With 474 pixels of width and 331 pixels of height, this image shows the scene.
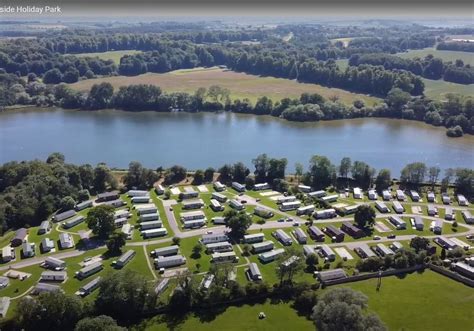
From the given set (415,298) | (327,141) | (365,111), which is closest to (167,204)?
(415,298)

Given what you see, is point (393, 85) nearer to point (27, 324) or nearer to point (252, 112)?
point (252, 112)

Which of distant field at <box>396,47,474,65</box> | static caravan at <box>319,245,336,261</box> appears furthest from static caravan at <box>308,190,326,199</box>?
distant field at <box>396,47,474,65</box>

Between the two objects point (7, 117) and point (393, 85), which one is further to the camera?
point (393, 85)

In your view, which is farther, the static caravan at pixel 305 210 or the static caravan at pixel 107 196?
the static caravan at pixel 107 196

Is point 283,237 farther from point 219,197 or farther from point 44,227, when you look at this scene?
point 44,227

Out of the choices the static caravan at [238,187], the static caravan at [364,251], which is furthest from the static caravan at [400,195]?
the static caravan at [238,187]

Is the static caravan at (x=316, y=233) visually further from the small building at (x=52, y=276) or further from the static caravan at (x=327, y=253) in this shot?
the small building at (x=52, y=276)
